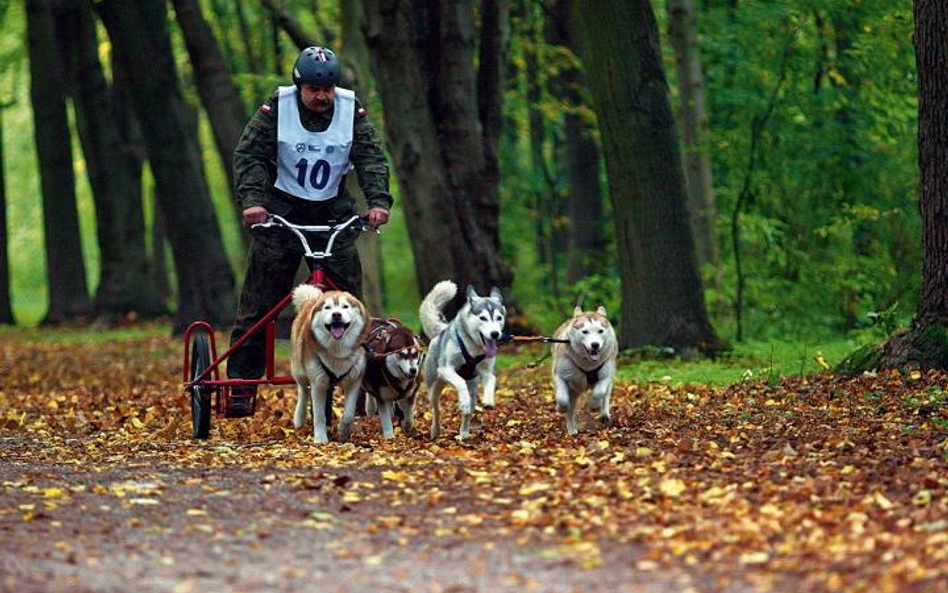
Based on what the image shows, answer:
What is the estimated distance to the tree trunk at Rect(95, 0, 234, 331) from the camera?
2458 cm

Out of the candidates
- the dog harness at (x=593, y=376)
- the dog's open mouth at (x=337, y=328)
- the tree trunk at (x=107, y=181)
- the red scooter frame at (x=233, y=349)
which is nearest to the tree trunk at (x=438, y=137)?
the red scooter frame at (x=233, y=349)

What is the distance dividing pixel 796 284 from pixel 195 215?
947 centimetres

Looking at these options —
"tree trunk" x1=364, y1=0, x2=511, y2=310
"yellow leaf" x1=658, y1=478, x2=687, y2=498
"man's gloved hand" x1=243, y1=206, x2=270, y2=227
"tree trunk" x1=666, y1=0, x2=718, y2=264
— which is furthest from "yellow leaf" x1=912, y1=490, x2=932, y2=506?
"tree trunk" x1=666, y1=0, x2=718, y2=264

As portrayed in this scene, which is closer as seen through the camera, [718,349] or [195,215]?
[718,349]

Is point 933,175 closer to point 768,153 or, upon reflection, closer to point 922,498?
point 922,498

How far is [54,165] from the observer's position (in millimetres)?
32312

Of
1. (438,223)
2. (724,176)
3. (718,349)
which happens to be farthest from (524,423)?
(724,176)

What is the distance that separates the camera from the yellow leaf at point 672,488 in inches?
322

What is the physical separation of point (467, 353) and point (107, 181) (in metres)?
22.4

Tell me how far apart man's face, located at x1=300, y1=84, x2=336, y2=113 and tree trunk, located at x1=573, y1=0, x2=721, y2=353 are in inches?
213

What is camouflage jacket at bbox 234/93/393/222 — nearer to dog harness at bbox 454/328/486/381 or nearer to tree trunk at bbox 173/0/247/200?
dog harness at bbox 454/328/486/381

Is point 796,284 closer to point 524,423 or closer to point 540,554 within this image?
point 524,423

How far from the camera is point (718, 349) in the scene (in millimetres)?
16703

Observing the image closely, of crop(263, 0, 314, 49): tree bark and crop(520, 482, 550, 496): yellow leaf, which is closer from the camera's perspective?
crop(520, 482, 550, 496): yellow leaf
